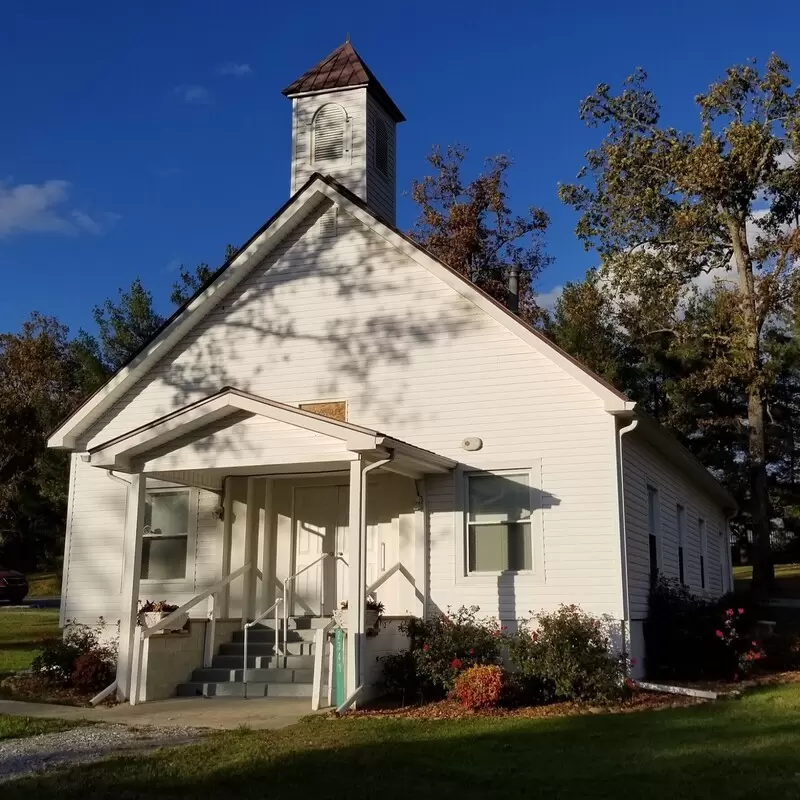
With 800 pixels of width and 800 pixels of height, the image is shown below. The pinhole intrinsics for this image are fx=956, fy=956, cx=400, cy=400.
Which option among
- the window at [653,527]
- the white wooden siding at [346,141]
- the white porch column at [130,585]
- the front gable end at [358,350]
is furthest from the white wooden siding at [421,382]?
the window at [653,527]

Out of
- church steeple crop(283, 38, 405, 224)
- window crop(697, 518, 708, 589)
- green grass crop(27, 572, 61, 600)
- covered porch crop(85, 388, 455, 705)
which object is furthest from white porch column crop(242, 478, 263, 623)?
green grass crop(27, 572, 61, 600)

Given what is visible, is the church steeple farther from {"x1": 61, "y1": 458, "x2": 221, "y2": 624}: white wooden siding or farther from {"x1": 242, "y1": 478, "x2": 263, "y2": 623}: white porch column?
{"x1": 61, "y1": 458, "x2": 221, "y2": 624}: white wooden siding

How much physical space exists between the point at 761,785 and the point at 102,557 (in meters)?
11.2

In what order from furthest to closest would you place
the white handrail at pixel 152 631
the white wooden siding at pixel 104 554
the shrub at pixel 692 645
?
the white wooden siding at pixel 104 554, the shrub at pixel 692 645, the white handrail at pixel 152 631

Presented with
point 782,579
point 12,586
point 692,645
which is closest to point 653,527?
point 692,645

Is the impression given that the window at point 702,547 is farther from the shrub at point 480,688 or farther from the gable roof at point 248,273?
the shrub at point 480,688

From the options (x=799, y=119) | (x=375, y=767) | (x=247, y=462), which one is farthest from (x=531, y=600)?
(x=799, y=119)

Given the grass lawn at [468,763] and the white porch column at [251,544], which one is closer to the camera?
the grass lawn at [468,763]

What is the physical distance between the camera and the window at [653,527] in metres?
14.9

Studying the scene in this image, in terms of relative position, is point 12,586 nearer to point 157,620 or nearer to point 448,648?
point 157,620

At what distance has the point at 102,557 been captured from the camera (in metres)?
15.2

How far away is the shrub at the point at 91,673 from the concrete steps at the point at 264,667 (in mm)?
1184

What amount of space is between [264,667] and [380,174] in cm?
909

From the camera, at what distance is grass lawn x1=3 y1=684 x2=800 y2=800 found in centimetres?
677
